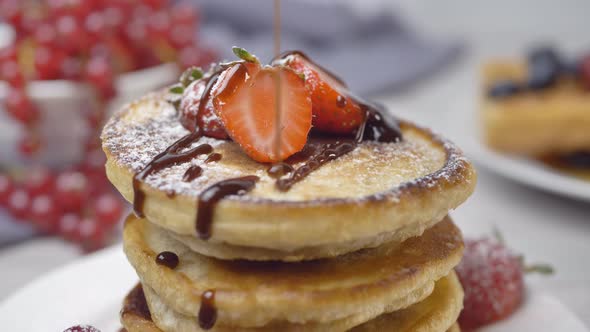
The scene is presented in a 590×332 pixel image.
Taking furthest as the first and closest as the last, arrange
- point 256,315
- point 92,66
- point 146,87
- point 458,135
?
point 458,135, point 146,87, point 92,66, point 256,315

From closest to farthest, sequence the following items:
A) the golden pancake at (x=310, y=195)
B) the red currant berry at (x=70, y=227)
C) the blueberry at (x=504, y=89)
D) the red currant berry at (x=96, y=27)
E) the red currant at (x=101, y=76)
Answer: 1. the golden pancake at (x=310, y=195)
2. the red currant berry at (x=70, y=227)
3. the red currant at (x=101, y=76)
4. the red currant berry at (x=96, y=27)
5. the blueberry at (x=504, y=89)

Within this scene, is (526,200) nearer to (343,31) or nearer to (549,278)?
(549,278)

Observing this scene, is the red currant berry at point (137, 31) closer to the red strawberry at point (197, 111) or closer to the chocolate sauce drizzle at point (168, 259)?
the red strawberry at point (197, 111)

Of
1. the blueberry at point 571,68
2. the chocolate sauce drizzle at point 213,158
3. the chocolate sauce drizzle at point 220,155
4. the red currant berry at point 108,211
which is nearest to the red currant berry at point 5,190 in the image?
the red currant berry at point 108,211

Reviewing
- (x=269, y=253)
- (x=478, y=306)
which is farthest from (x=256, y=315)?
(x=478, y=306)

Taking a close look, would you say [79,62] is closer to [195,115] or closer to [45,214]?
[45,214]

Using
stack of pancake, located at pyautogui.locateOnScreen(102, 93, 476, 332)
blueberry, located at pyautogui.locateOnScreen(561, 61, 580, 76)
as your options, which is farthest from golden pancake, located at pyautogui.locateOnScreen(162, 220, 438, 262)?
blueberry, located at pyautogui.locateOnScreen(561, 61, 580, 76)

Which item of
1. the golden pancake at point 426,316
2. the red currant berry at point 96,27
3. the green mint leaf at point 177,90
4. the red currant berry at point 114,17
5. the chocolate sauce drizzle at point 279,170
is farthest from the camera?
the red currant berry at point 114,17

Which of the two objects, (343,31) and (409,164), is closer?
(409,164)
